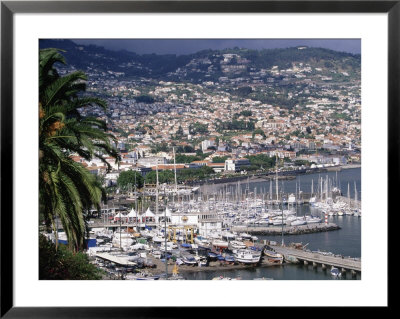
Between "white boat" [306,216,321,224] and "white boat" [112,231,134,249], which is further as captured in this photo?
"white boat" [306,216,321,224]

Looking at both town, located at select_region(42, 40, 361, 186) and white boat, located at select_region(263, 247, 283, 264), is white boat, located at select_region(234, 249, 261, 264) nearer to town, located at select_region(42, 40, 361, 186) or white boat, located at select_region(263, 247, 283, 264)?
white boat, located at select_region(263, 247, 283, 264)

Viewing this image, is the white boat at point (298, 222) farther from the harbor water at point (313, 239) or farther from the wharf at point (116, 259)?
the wharf at point (116, 259)

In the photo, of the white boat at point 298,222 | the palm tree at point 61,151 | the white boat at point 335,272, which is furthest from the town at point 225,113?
the white boat at point 298,222

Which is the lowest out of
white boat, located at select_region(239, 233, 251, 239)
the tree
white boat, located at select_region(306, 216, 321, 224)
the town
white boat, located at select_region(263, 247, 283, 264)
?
white boat, located at select_region(263, 247, 283, 264)

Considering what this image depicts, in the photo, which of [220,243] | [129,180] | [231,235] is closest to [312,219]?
[231,235]

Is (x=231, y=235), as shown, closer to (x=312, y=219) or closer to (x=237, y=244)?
(x=237, y=244)

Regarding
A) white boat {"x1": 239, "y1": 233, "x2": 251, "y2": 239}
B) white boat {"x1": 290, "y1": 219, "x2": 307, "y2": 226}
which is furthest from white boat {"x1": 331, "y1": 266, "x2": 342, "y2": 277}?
white boat {"x1": 290, "y1": 219, "x2": 307, "y2": 226}
